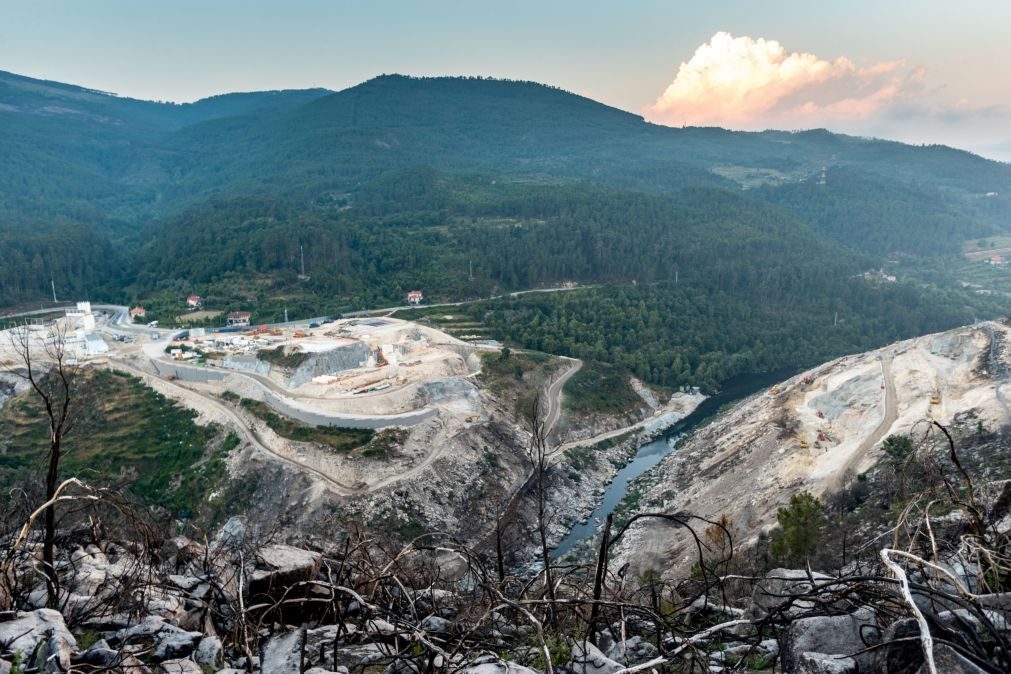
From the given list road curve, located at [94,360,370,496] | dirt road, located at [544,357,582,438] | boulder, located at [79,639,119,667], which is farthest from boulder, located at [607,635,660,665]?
dirt road, located at [544,357,582,438]

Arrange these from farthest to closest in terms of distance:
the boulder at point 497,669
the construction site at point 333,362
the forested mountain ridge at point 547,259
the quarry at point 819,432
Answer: the forested mountain ridge at point 547,259 → the construction site at point 333,362 → the quarry at point 819,432 → the boulder at point 497,669

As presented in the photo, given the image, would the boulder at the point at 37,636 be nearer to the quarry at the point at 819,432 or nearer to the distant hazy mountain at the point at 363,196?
the quarry at the point at 819,432

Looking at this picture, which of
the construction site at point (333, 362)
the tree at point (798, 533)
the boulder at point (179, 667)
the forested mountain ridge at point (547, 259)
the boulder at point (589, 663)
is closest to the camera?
the boulder at point (589, 663)

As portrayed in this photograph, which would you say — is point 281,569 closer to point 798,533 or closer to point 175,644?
point 175,644

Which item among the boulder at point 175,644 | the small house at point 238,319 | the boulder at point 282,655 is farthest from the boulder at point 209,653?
the small house at point 238,319

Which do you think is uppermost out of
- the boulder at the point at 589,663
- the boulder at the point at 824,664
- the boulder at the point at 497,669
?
the boulder at the point at 824,664

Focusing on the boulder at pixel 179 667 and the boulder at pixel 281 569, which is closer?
the boulder at pixel 179 667

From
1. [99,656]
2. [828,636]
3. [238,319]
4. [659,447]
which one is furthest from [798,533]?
[238,319]

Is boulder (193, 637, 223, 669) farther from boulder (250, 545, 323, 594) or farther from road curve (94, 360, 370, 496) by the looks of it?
road curve (94, 360, 370, 496)

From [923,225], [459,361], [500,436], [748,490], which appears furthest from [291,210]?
[923,225]
